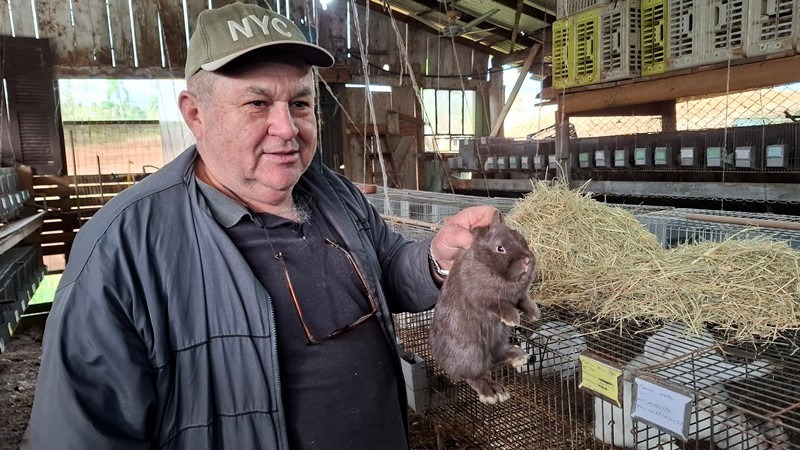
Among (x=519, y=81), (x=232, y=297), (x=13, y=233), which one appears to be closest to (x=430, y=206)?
(x=232, y=297)

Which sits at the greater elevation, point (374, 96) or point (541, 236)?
point (374, 96)

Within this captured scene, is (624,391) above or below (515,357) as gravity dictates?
below

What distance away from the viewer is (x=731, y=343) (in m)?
1.74

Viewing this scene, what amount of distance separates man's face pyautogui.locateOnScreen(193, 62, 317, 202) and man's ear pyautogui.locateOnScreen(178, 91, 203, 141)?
0.6 inches

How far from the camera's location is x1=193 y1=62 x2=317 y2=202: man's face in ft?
4.26

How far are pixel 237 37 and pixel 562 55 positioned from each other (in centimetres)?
477

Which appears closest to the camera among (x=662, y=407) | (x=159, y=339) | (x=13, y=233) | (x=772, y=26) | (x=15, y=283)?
(x=159, y=339)

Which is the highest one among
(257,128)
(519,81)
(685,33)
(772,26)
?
(519,81)

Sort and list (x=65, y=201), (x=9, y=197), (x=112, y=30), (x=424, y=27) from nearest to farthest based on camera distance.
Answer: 1. (x=9, y=197)
2. (x=65, y=201)
3. (x=112, y=30)
4. (x=424, y=27)

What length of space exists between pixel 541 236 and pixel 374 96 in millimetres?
9723

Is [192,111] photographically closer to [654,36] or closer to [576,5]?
[654,36]

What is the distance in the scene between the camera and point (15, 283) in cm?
593

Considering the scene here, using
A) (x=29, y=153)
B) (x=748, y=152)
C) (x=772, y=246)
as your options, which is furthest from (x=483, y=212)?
(x=29, y=153)

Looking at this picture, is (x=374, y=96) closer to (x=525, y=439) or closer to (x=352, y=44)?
(x=352, y=44)
